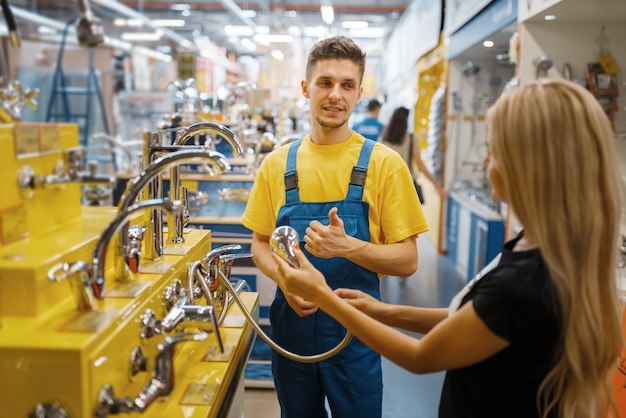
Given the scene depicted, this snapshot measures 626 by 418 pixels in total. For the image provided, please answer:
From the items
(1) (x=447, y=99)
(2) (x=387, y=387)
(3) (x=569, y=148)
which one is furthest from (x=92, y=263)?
(1) (x=447, y=99)

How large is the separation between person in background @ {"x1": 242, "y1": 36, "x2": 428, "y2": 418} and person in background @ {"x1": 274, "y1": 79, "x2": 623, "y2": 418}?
0.62 metres

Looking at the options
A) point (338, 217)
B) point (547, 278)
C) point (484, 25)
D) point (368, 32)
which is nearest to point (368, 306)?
point (338, 217)

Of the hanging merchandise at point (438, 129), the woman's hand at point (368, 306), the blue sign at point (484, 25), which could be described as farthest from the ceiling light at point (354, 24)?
the woman's hand at point (368, 306)

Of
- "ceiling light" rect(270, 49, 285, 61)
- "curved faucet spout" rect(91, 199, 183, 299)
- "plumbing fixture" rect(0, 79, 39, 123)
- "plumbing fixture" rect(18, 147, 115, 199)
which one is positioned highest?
"ceiling light" rect(270, 49, 285, 61)

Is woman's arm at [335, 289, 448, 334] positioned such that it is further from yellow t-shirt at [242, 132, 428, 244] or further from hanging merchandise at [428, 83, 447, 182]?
hanging merchandise at [428, 83, 447, 182]

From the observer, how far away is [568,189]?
116 cm

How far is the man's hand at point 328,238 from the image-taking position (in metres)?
1.70

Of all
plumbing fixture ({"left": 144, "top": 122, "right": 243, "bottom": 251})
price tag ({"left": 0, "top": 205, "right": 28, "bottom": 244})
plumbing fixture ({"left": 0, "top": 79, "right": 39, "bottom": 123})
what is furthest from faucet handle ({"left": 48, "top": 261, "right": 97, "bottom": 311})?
plumbing fixture ({"left": 144, "top": 122, "right": 243, "bottom": 251})

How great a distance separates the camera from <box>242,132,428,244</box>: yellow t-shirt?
6.30ft

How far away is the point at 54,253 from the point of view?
3.88ft

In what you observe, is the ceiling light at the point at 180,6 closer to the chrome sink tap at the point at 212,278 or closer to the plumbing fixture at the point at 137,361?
the chrome sink tap at the point at 212,278

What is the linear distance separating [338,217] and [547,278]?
0.78 meters

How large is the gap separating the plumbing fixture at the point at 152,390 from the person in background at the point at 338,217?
60 centimetres

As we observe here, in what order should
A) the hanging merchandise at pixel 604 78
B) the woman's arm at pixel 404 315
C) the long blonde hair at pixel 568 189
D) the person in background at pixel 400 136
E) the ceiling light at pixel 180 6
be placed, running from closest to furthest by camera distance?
the long blonde hair at pixel 568 189 < the woman's arm at pixel 404 315 < the hanging merchandise at pixel 604 78 < the person in background at pixel 400 136 < the ceiling light at pixel 180 6
